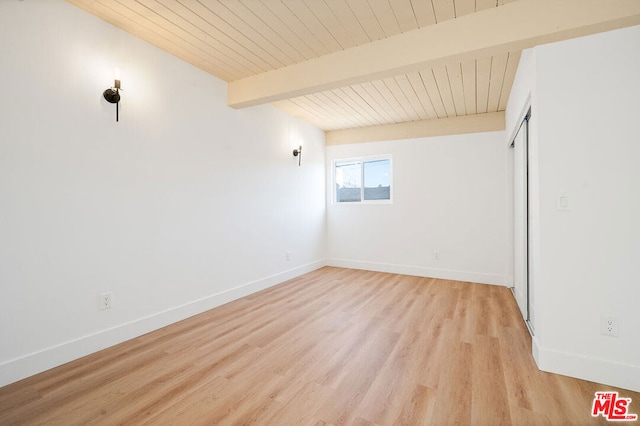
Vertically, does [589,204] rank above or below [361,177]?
below

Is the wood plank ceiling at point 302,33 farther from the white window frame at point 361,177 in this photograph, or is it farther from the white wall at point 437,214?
the white window frame at point 361,177

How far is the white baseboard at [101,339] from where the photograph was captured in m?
1.94

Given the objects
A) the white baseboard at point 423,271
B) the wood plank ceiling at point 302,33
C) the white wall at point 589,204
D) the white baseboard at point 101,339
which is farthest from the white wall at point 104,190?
the white wall at point 589,204

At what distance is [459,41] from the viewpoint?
2232 millimetres

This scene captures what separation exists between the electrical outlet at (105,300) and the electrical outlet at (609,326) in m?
3.59

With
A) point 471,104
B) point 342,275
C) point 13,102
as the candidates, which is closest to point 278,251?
point 342,275

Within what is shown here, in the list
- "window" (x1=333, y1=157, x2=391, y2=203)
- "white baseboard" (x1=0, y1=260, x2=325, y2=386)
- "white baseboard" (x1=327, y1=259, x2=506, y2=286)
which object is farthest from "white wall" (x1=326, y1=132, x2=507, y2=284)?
"white baseboard" (x1=0, y1=260, x2=325, y2=386)

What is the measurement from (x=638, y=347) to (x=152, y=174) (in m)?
3.84

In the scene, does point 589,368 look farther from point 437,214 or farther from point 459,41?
point 437,214

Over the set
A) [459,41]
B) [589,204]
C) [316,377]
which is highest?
[459,41]

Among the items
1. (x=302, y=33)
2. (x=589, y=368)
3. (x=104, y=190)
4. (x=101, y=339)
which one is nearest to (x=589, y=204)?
(x=589, y=368)

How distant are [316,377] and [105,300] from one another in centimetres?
181

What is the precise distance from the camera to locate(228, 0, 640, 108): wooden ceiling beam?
1861 millimetres

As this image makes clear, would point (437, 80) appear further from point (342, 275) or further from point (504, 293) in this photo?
point (342, 275)
